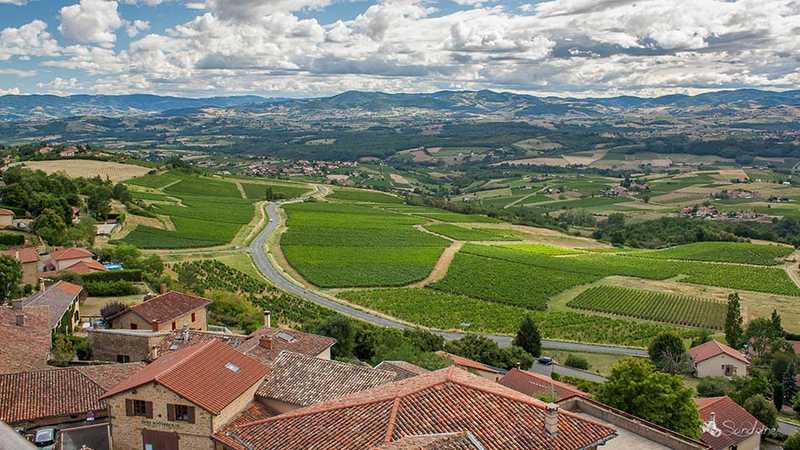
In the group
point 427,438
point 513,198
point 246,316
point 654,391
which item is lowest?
point 513,198

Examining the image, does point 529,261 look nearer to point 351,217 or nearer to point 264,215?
point 351,217

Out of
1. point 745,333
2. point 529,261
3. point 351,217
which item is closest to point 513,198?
point 351,217

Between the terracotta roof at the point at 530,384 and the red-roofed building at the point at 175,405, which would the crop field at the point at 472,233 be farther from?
the red-roofed building at the point at 175,405

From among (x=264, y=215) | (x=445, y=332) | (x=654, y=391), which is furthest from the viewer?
(x=264, y=215)

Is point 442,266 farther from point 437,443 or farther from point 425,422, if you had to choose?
point 437,443

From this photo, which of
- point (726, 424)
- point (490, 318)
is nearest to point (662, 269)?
point (490, 318)

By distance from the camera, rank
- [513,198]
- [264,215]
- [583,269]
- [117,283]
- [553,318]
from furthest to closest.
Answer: [513,198]
[264,215]
[583,269]
[553,318]
[117,283]
